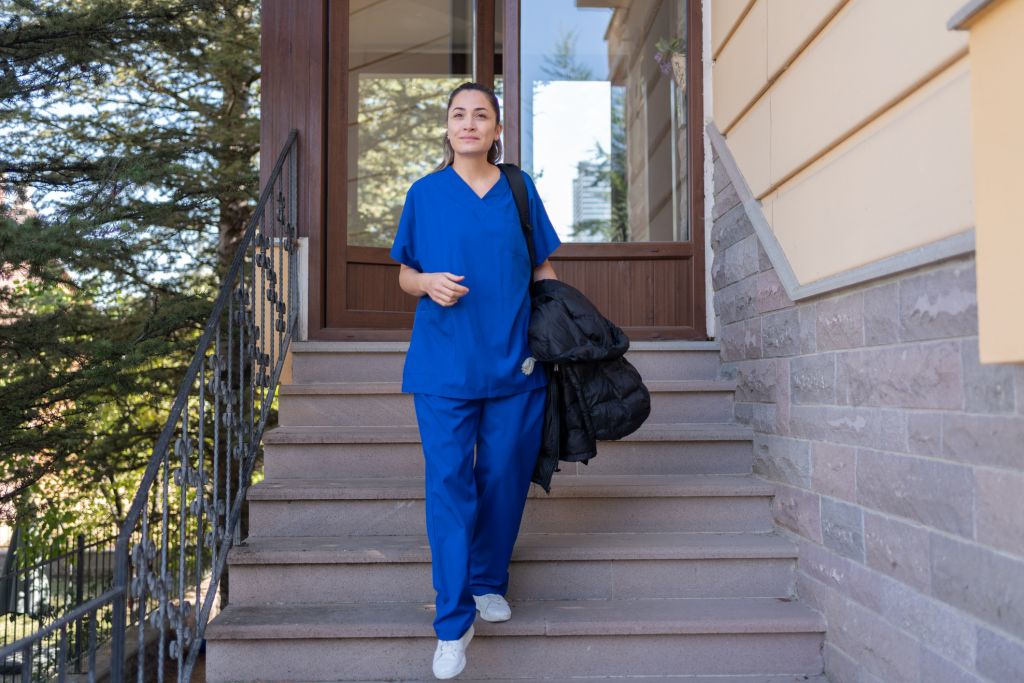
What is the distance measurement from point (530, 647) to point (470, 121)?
4.83 ft

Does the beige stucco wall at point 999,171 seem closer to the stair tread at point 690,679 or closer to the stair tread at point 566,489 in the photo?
the stair tread at point 690,679

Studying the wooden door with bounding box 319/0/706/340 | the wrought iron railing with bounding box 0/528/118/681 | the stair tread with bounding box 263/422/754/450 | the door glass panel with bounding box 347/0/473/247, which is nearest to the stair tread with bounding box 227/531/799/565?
the stair tread with bounding box 263/422/754/450

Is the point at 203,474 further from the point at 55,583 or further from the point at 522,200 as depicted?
the point at 55,583

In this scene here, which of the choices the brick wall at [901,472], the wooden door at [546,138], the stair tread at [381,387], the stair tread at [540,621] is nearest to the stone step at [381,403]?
the stair tread at [381,387]

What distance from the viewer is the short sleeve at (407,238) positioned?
2414mm

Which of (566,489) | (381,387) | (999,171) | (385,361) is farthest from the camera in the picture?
(385,361)

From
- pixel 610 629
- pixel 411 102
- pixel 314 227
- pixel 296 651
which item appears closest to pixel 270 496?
pixel 296 651

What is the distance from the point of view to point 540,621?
2455 mm

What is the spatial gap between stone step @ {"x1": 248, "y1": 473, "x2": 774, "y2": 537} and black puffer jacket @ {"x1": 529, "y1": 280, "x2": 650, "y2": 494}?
19.0 inches

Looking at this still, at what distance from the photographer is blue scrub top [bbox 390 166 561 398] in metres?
2.26

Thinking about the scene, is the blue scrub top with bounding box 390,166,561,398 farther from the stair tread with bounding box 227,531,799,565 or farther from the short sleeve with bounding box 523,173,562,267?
the stair tread with bounding box 227,531,799,565

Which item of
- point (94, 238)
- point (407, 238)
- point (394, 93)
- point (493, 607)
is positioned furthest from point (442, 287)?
point (394, 93)

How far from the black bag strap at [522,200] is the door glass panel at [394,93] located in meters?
1.81

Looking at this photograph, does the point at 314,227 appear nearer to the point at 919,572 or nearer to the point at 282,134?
the point at 282,134
